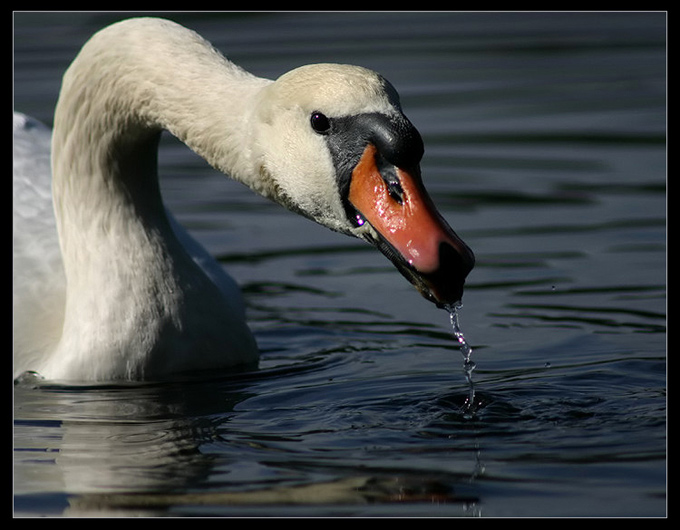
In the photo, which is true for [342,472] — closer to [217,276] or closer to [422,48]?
[217,276]

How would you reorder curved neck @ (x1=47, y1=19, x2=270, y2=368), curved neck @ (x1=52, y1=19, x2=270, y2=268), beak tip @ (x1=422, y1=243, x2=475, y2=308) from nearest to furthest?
beak tip @ (x1=422, y1=243, x2=475, y2=308), curved neck @ (x1=52, y1=19, x2=270, y2=268), curved neck @ (x1=47, y1=19, x2=270, y2=368)

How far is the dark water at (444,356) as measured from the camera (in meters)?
5.75

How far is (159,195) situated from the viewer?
25.1 ft

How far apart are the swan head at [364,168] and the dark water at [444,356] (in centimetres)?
86

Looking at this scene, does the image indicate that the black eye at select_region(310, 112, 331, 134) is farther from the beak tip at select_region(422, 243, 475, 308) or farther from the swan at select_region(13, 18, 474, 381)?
the beak tip at select_region(422, 243, 475, 308)

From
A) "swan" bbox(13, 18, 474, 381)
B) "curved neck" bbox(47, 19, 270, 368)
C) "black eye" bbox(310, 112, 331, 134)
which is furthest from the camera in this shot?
"curved neck" bbox(47, 19, 270, 368)

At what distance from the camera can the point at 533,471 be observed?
5762mm

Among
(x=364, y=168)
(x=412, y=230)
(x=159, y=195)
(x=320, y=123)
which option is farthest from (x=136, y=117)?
(x=412, y=230)

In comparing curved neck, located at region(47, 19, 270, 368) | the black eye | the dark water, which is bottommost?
the dark water

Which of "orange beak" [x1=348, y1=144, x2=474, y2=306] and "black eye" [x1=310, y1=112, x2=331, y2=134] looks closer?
"orange beak" [x1=348, y1=144, x2=474, y2=306]

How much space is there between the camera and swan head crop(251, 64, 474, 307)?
5750 millimetres

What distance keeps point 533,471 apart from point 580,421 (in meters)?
0.73

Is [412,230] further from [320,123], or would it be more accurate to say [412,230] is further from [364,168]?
[320,123]

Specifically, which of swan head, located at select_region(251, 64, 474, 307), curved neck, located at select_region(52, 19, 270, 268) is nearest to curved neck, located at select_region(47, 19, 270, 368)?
curved neck, located at select_region(52, 19, 270, 268)
